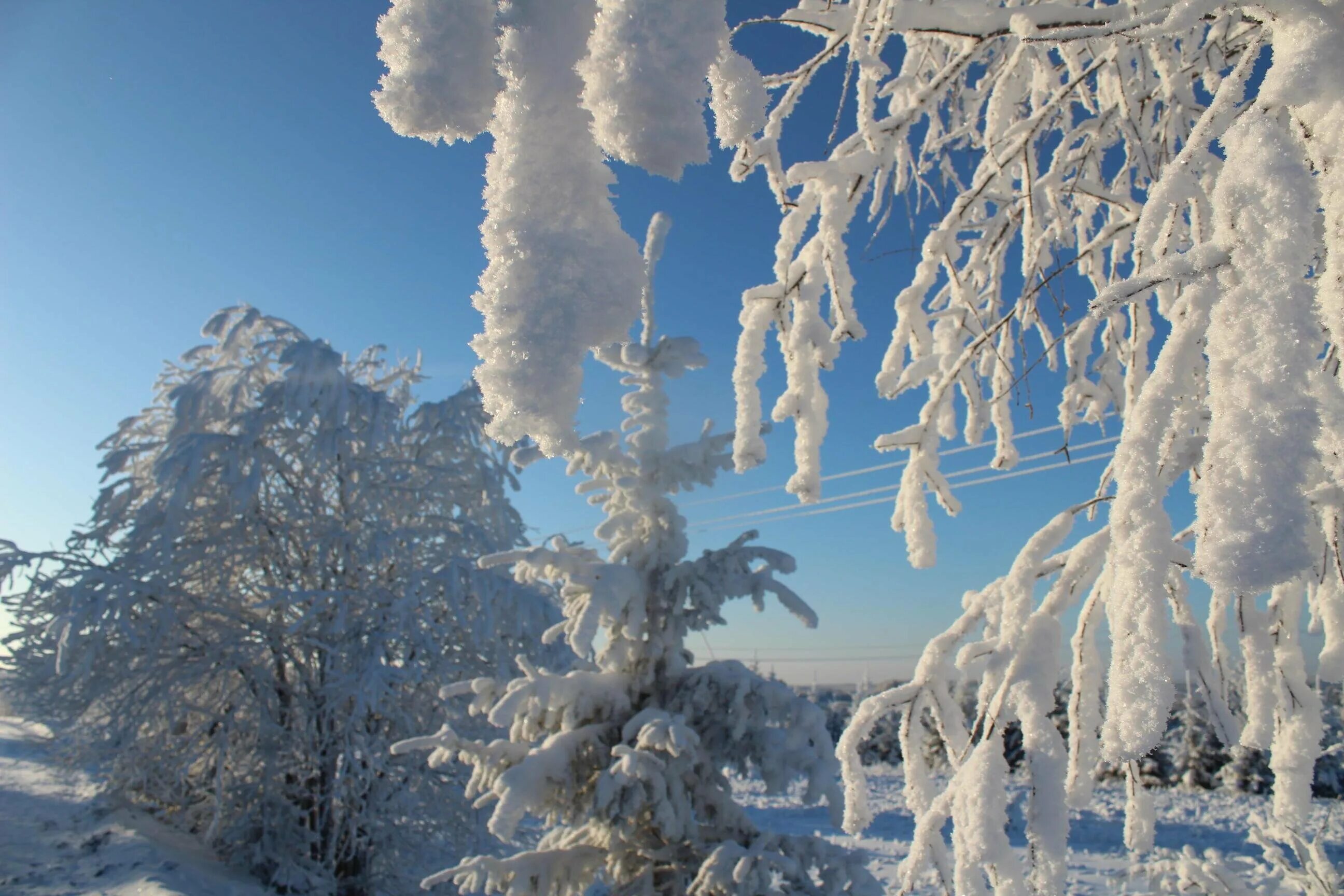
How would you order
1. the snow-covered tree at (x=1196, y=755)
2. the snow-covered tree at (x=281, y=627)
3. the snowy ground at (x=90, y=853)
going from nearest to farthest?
the snowy ground at (x=90, y=853) < the snow-covered tree at (x=281, y=627) < the snow-covered tree at (x=1196, y=755)

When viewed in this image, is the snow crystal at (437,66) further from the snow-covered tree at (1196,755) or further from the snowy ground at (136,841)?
the snow-covered tree at (1196,755)

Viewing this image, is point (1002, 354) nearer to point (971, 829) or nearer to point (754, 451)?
point (754, 451)

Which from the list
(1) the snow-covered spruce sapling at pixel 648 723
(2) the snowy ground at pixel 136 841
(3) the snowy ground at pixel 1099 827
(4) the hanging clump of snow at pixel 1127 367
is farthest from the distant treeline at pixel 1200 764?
(4) the hanging clump of snow at pixel 1127 367

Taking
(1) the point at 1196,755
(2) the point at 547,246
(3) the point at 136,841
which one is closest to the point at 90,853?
(3) the point at 136,841

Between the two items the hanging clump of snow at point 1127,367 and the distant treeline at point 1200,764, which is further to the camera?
the distant treeline at point 1200,764

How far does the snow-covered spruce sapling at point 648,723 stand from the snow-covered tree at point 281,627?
3.19 meters

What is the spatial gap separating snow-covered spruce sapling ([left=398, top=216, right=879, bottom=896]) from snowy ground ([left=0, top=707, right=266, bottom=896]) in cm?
438

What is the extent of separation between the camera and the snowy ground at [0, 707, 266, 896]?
21.6 feet

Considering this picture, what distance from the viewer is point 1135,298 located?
Result: 1068 millimetres

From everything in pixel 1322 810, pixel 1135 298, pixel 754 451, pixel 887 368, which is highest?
pixel 887 368

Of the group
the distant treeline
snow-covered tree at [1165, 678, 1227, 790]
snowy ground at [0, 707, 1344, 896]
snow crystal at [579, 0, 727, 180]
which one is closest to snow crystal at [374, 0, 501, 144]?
snow crystal at [579, 0, 727, 180]

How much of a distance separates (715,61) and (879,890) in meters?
4.48

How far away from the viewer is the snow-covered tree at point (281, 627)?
24.6 ft

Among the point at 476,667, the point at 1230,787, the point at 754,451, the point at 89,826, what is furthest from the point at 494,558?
the point at 1230,787
